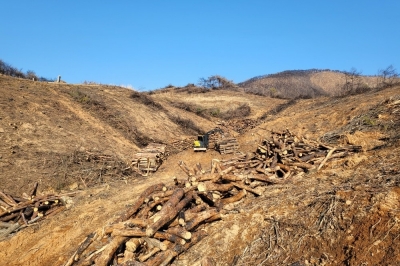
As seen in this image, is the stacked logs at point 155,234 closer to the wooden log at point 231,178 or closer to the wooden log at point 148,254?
the wooden log at point 148,254

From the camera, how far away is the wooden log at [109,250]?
4242 mm

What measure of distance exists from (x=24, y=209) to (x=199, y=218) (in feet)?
18.2

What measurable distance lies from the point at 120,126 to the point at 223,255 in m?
14.8

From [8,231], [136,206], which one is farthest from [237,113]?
[136,206]

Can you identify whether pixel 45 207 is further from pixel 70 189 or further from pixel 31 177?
pixel 31 177

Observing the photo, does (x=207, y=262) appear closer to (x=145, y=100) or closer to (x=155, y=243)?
(x=155, y=243)

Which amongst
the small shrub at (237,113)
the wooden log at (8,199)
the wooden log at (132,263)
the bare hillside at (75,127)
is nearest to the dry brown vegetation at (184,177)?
the bare hillside at (75,127)

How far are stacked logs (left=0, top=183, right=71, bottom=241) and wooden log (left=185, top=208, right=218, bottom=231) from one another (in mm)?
4723

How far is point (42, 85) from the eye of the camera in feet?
64.5

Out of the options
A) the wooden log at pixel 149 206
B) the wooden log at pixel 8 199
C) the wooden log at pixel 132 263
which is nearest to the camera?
the wooden log at pixel 132 263

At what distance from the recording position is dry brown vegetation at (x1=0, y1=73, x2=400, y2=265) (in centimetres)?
413

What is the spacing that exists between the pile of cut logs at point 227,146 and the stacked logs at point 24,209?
7596mm

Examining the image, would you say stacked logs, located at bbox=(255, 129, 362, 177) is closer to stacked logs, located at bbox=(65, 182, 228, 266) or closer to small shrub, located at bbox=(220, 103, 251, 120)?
stacked logs, located at bbox=(65, 182, 228, 266)

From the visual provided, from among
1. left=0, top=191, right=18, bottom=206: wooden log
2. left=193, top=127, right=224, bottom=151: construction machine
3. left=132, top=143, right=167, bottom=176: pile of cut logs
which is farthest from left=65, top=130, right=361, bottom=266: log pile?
left=193, top=127, right=224, bottom=151: construction machine
